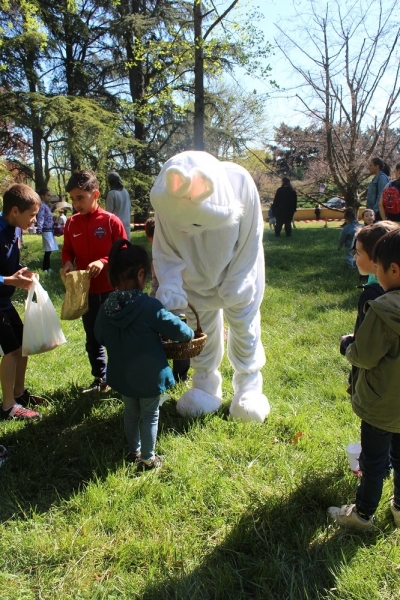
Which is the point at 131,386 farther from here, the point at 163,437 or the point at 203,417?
the point at 203,417

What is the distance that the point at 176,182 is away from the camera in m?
2.49

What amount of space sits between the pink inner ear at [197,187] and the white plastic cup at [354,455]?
5.46 ft

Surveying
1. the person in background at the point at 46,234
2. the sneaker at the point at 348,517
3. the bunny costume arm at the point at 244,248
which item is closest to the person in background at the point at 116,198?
the person in background at the point at 46,234

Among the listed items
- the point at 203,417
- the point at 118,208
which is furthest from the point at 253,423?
the point at 118,208

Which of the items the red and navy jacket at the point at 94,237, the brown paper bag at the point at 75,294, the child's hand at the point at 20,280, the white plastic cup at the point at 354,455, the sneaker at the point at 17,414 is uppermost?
the red and navy jacket at the point at 94,237

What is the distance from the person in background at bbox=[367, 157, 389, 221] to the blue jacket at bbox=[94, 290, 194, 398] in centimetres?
562

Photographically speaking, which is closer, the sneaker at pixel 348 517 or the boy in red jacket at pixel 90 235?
the sneaker at pixel 348 517

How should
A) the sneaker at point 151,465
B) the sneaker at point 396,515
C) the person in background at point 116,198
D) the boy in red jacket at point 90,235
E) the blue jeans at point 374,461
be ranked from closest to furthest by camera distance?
the blue jeans at point 374,461 → the sneaker at point 396,515 → the sneaker at point 151,465 → the boy in red jacket at point 90,235 → the person in background at point 116,198

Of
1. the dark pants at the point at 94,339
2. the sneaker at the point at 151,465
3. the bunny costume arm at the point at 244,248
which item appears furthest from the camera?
the dark pants at the point at 94,339

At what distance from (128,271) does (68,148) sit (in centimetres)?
1006

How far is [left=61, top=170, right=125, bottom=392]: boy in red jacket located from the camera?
11.3 ft

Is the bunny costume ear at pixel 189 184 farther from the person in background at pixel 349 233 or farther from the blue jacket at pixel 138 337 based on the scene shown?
the person in background at pixel 349 233

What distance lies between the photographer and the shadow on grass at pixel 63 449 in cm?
253

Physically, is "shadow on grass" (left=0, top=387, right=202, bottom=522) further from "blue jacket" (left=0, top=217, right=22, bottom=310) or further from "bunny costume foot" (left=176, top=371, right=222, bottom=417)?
"blue jacket" (left=0, top=217, right=22, bottom=310)
